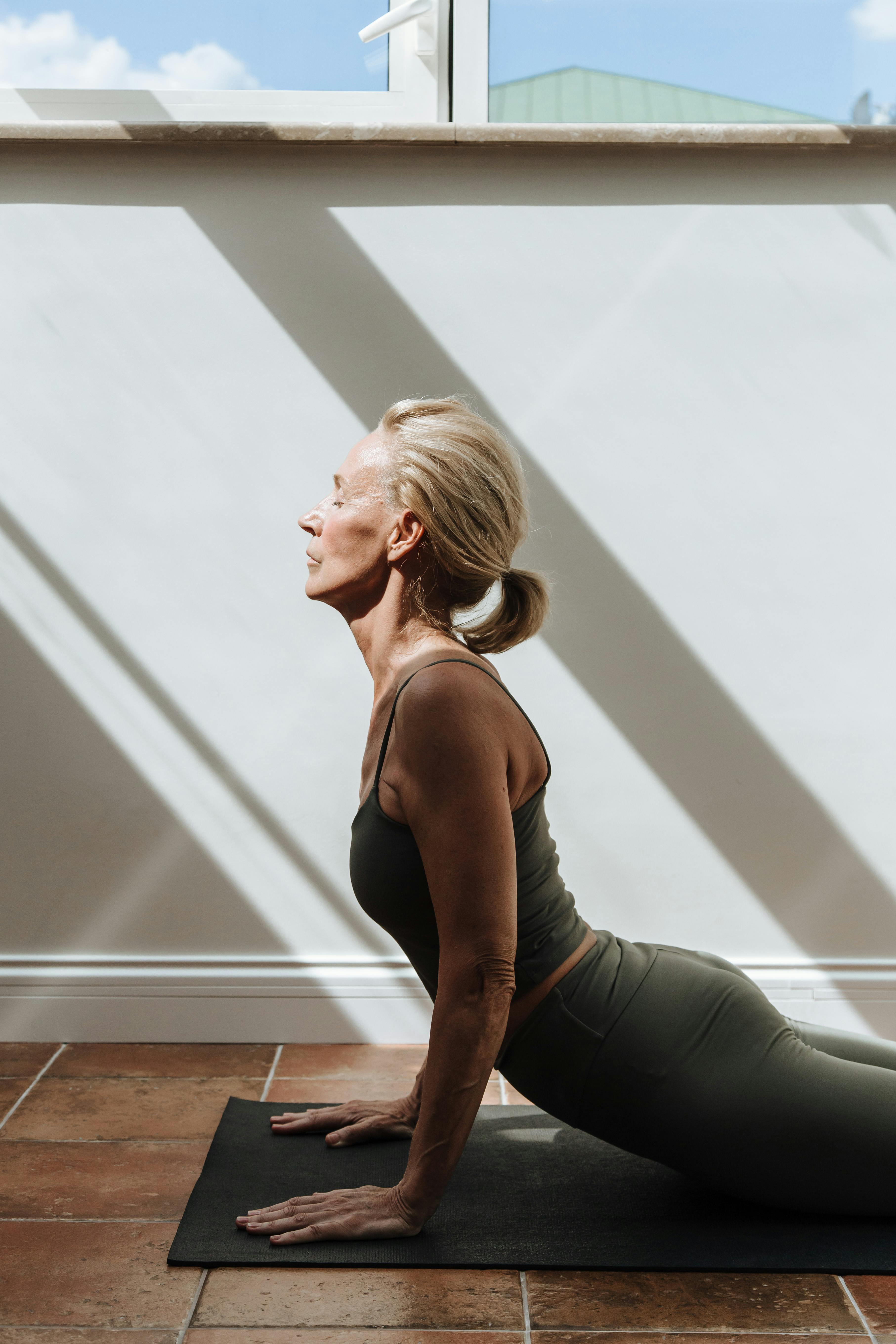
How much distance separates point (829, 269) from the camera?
7.36 feet

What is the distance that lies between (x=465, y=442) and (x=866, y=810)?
1.35 meters

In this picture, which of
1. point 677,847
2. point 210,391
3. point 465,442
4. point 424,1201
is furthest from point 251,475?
point 424,1201

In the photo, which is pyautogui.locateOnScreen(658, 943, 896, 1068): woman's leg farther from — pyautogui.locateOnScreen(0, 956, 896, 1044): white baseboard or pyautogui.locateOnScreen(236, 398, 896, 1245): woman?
pyautogui.locateOnScreen(0, 956, 896, 1044): white baseboard

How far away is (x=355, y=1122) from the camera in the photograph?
71.9 inches

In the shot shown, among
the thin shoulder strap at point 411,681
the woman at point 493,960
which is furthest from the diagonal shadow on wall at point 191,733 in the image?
the thin shoulder strap at point 411,681

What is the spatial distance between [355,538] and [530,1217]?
3.38 ft

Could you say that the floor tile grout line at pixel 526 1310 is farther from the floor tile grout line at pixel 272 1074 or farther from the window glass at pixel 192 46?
the window glass at pixel 192 46

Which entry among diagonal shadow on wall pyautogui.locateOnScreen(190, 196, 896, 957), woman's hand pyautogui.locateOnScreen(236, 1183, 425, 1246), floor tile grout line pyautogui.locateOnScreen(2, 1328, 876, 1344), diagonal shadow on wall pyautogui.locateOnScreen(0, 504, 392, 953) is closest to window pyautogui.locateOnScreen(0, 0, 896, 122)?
diagonal shadow on wall pyautogui.locateOnScreen(190, 196, 896, 957)

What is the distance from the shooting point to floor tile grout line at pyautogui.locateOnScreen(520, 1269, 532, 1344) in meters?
1.31

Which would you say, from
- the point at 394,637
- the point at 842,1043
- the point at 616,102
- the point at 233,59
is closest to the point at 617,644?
the point at 394,637

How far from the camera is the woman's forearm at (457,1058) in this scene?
4.39 ft

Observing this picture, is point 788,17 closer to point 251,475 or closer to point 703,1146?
point 251,475

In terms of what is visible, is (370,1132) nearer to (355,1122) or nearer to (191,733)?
(355,1122)

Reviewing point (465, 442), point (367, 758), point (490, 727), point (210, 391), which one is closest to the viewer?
point (490, 727)
